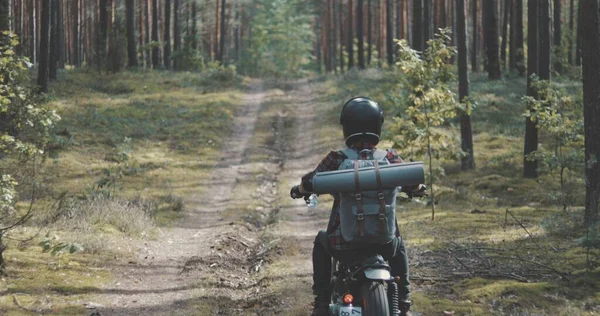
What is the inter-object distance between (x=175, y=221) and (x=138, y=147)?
987 cm

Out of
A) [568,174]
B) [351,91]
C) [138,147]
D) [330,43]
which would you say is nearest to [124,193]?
[138,147]

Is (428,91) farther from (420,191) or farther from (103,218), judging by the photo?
(420,191)

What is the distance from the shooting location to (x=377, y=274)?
527 cm

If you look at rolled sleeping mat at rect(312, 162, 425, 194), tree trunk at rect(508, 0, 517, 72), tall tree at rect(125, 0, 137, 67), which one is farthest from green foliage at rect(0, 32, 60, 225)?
tree trunk at rect(508, 0, 517, 72)

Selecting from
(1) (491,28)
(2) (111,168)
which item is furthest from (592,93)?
(1) (491,28)

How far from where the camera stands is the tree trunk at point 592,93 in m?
10.9

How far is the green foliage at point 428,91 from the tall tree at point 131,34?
93.9ft

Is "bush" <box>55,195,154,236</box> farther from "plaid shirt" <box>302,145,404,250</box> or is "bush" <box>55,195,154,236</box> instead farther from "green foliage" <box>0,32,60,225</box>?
"plaid shirt" <box>302,145,404,250</box>

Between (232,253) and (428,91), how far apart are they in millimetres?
5995

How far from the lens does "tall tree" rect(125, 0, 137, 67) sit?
134 feet

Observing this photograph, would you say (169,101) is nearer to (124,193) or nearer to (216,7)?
(124,193)

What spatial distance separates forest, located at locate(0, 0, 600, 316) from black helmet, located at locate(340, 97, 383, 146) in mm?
2888

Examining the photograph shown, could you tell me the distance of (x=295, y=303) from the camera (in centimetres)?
869

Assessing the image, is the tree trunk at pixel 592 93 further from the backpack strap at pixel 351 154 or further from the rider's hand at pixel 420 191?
the backpack strap at pixel 351 154
